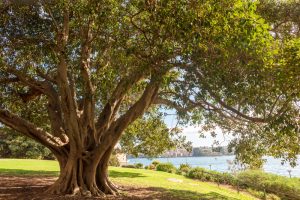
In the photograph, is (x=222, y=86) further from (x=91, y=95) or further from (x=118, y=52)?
(x=91, y=95)

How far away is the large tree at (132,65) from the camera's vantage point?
845cm

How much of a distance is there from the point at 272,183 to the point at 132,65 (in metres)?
20.8

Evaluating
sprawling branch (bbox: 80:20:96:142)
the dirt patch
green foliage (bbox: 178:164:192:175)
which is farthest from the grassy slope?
green foliage (bbox: 178:164:192:175)

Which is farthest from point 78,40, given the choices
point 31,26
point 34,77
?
point 34,77

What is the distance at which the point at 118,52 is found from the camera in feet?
34.7

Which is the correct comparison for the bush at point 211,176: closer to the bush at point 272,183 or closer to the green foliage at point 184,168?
the bush at point 272,183

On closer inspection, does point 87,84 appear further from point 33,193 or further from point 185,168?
point 185,168

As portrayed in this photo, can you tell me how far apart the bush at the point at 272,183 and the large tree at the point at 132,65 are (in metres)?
11.4

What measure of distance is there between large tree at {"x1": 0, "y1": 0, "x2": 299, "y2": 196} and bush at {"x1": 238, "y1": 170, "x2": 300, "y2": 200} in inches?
451

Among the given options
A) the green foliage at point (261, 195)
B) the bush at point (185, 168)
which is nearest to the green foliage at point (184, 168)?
the bush at point (185, 168)

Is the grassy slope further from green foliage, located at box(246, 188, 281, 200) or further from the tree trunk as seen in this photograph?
the tree trunk

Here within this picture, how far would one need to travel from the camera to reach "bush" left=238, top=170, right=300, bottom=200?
24.9m

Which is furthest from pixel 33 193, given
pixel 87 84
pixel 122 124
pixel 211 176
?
pixel 211 176

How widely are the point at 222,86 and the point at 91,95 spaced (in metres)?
4.84
